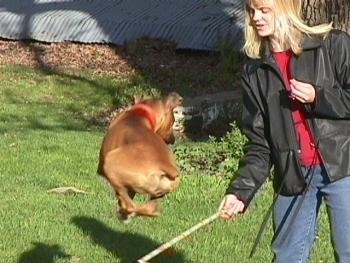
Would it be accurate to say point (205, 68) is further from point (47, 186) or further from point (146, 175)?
point (146, 175)

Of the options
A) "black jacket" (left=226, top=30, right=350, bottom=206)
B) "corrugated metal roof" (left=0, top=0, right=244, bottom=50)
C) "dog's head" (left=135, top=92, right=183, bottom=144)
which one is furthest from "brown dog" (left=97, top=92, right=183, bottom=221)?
"corrugated metal roof" (left=0, top=0, right=244, bottom=50)

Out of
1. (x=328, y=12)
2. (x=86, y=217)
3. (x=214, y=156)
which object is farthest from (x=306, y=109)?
(x=214, y=156)

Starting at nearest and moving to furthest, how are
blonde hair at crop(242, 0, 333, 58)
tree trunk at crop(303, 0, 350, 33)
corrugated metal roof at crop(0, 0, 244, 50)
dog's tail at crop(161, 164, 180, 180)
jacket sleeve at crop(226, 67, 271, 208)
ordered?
dog's tail at crop(161, 164, 180, 180)
blonde hair at crop(242, 0, 333, 58)
jacket sleeve at crop(226, 67, 271, 208)
tree trunk at crop(303, 0, 350, 33)
corrugated metal roof at crop(0, 0, 244, 50)

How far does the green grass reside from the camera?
6.75 meters

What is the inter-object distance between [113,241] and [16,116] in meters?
6.45

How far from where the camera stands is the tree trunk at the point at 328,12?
8.91 m

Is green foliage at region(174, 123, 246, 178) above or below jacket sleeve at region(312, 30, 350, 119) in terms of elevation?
below

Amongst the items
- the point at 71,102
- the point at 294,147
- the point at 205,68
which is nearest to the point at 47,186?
the point at 294,147

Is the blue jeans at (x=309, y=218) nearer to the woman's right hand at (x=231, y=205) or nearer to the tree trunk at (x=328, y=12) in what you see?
the woman's right hand at (x=231, y=205)

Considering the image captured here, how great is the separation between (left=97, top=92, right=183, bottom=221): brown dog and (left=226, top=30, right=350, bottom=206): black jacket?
0.73 m

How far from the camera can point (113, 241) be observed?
701 centimetres

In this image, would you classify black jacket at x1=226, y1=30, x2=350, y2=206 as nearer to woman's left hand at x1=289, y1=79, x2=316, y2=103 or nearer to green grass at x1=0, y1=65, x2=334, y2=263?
woman's left hand at x1=289, y1=79, x2=316, y2=103

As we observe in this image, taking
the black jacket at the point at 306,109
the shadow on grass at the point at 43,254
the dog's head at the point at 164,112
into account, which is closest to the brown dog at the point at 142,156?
the dog's head at the point at 164,112

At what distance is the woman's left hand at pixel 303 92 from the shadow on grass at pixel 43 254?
241 cm
